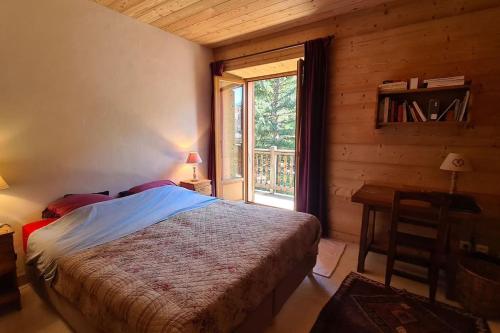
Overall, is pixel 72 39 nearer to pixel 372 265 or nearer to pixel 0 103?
pixel 0 103

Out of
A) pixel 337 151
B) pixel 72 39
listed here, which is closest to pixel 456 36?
pixel 337 151

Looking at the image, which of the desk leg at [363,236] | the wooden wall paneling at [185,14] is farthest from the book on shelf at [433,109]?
the wooden wall paneling at [185,14]

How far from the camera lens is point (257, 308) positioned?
60.0 inches

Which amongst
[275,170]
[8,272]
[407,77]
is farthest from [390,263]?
[275,170]

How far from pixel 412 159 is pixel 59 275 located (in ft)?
10.7

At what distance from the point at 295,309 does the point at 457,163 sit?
194 centimetres

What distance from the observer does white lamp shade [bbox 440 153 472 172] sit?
225cm

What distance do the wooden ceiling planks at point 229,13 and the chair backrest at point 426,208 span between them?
6.89ft

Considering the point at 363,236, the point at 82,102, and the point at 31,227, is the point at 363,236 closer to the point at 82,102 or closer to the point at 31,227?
the point at 31,227

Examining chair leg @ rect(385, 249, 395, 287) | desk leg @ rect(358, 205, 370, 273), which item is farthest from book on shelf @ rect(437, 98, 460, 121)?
chair leg @ rect(385, 249, 395, 287)

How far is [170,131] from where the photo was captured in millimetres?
3562

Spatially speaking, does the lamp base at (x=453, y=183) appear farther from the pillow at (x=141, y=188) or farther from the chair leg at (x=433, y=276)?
→ the pillow at (x=141, y=188)

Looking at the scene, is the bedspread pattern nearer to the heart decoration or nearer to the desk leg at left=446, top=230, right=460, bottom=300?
the desk leg at left=446, top=230, right=460, bottom=300

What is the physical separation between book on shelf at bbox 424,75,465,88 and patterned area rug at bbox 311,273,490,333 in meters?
1.91
